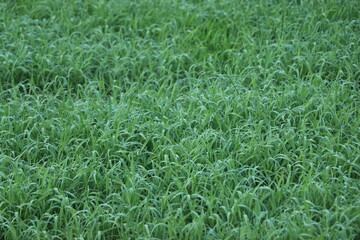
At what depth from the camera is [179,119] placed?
185 inches

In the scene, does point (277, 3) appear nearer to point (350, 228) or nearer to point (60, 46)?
point (60, 46)

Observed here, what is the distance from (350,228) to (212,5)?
366cm

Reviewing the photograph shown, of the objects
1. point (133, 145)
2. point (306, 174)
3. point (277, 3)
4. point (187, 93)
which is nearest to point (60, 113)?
point (133, 145)

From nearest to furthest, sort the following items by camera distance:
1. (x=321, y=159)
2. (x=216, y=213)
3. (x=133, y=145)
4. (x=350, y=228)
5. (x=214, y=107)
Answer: (x=350, y=228) < (x=216, y=213) < (x=321, y=159) < (x=133, y=145) < (x=214, y=107)

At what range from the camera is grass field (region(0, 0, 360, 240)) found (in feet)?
12.5

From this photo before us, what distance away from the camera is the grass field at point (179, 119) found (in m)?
3.82

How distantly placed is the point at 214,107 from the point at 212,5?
80.9 inches

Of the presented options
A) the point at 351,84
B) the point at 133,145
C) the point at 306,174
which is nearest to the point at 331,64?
the point at 351,84

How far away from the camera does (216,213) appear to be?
383 cm

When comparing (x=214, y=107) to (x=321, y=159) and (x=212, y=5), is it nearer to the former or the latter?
(x=321, y=159)

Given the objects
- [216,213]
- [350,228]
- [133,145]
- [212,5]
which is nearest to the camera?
[350,228]

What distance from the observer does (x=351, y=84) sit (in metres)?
5.07

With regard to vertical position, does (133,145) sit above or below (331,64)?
below

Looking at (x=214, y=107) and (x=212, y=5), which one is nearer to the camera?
(x=214, y=107)
